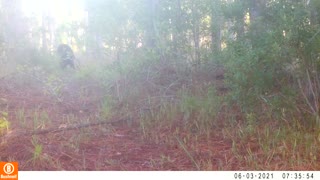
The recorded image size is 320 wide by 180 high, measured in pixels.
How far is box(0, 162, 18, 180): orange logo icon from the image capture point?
3129 mm

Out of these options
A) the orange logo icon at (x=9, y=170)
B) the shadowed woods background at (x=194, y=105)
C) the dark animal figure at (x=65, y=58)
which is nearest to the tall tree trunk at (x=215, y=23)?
the shadowed woods background at (x=194, y=105)

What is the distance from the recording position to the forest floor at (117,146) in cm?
325

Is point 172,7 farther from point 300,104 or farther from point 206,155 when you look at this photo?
point 206,155

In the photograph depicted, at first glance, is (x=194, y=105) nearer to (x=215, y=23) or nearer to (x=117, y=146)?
(x=117, y=146)

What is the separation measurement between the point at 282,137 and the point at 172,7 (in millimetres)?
3845

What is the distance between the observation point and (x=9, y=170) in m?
3.15

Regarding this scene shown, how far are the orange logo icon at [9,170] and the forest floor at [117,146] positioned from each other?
0.10 meters

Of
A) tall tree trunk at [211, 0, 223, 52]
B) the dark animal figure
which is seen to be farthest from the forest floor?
the dark animal figure

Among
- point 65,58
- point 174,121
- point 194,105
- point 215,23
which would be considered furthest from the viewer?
point 65,58

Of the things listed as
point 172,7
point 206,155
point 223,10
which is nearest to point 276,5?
point 223,10

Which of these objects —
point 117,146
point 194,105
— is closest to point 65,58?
point 194,105

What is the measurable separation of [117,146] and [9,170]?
1050 mm

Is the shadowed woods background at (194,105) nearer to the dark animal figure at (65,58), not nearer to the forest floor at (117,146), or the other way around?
the forest floor at (117,146)

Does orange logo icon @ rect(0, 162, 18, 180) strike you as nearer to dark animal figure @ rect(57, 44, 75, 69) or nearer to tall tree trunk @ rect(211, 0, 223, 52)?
tall tree trunk @ rect(211, 0, 223, 52)
